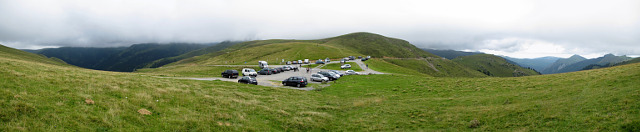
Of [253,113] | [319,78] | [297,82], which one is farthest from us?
[319,78]

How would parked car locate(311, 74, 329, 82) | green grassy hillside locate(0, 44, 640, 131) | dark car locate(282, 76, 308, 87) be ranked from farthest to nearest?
parked car locate(311, 74, 329, 82) < dark car locate(282, 76, 308, 87) < green grassy hillside locate(0, 44, 640, 131)

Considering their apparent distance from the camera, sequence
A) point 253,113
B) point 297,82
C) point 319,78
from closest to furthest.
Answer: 1. point 253,113
2. point 297,82
3. point 319,78

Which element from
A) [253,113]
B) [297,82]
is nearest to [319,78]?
[297,82]

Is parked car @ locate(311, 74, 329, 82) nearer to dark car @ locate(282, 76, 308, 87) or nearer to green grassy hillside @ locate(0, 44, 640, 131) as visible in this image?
dark car @ locate(282, 76, 308, 87)

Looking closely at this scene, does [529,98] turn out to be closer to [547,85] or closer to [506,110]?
[506,110]

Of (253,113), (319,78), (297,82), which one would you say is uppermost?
(319,78)

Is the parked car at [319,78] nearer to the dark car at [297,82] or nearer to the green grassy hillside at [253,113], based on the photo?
the dark car at [297,82]

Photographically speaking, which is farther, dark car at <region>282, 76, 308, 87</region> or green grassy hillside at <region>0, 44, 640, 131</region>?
dark car at <region>282, 76, 308, 87</region>

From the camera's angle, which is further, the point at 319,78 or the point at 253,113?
the point at 319,78

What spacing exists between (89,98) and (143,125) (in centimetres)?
411

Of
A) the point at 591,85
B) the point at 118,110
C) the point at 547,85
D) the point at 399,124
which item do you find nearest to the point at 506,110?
the point at 399,124

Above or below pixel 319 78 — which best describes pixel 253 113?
below

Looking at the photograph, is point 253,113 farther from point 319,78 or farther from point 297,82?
point 319,78

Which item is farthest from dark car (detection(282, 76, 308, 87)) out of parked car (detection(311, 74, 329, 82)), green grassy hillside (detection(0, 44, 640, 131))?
green grassy hillside (detection(0, 44, 640, 131))
